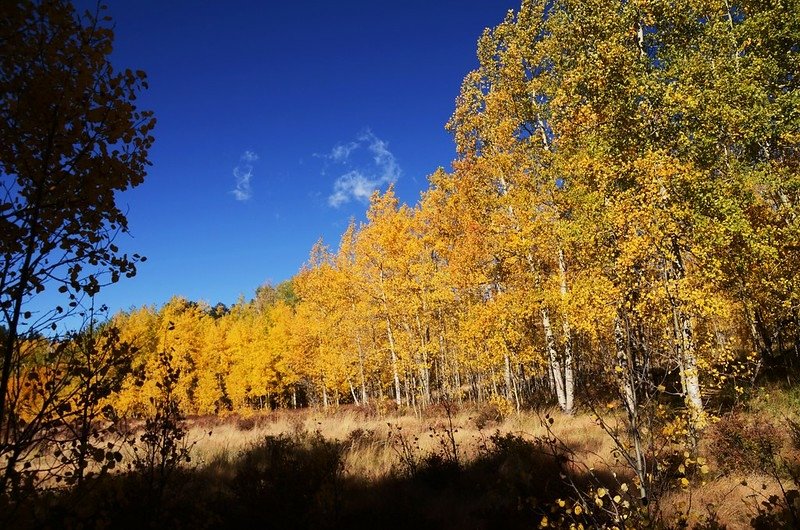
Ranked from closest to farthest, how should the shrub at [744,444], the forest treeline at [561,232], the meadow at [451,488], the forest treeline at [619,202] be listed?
the forest treeline at [561,232] < the meadow at [451,488] < the shrub at [744,444] < the forest treeline at [619,202]

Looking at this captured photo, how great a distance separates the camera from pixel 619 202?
9.30 meters

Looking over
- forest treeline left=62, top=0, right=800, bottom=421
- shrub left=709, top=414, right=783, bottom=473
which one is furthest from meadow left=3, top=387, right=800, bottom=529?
forest treeline left=62, top=0, right=800, bottom=421

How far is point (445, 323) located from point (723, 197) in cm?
1410

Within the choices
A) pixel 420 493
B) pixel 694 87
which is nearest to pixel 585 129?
pixel 694 87

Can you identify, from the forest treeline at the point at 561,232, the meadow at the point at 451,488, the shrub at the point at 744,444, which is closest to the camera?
the forest treeline at the point at 561,232

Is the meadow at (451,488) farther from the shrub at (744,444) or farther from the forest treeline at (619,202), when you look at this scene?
the forest treeline at (619,202)

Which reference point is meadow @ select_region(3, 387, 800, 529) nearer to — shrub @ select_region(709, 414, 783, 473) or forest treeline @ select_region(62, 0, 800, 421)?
shrub @ select_region(709, 414, 783, 473)

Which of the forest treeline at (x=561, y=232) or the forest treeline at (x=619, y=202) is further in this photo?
the forest treeline at (x=619, y=202)

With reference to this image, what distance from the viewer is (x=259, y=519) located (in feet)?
19.8

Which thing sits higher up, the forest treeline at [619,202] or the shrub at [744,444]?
the forest treeline at [619,202]

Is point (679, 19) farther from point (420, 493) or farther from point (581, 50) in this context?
point (420, 493)

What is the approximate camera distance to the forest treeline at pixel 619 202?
8906 mm

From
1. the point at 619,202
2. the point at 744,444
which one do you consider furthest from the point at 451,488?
the point at 619,202

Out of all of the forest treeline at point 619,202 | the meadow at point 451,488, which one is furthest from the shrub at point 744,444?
Result: the forest treeline at point 619,202
